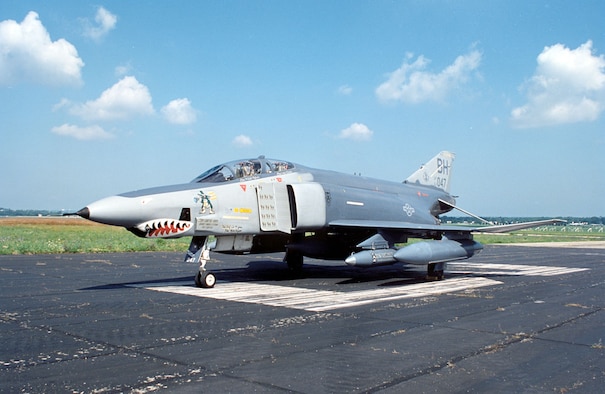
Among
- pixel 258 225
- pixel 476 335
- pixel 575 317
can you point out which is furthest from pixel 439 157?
pixel 476 335

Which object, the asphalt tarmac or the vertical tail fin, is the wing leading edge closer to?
the asphalt tarmac

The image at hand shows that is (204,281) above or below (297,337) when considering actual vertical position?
above

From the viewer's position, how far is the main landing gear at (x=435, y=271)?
13406 millimetres

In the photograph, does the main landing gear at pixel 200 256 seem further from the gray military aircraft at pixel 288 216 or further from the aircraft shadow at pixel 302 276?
the aircraft shadow at pixel 302 276

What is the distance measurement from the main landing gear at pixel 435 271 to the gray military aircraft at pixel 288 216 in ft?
0.09

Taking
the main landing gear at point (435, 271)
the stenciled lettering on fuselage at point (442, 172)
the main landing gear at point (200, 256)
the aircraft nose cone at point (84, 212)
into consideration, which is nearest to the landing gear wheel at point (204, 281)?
the main landing gear at point (200, 256)

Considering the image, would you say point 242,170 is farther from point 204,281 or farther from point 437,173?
point 437,173

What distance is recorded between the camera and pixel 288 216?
12.1 meters

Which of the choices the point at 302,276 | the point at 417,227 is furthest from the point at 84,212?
the point at 417,227

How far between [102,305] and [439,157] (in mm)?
14067

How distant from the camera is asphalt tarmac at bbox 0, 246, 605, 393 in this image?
4.61 m

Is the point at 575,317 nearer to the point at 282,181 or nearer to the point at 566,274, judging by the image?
the point at 282,181

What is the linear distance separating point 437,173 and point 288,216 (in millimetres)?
8906

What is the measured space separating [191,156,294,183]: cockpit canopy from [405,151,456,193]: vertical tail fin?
712 cm
